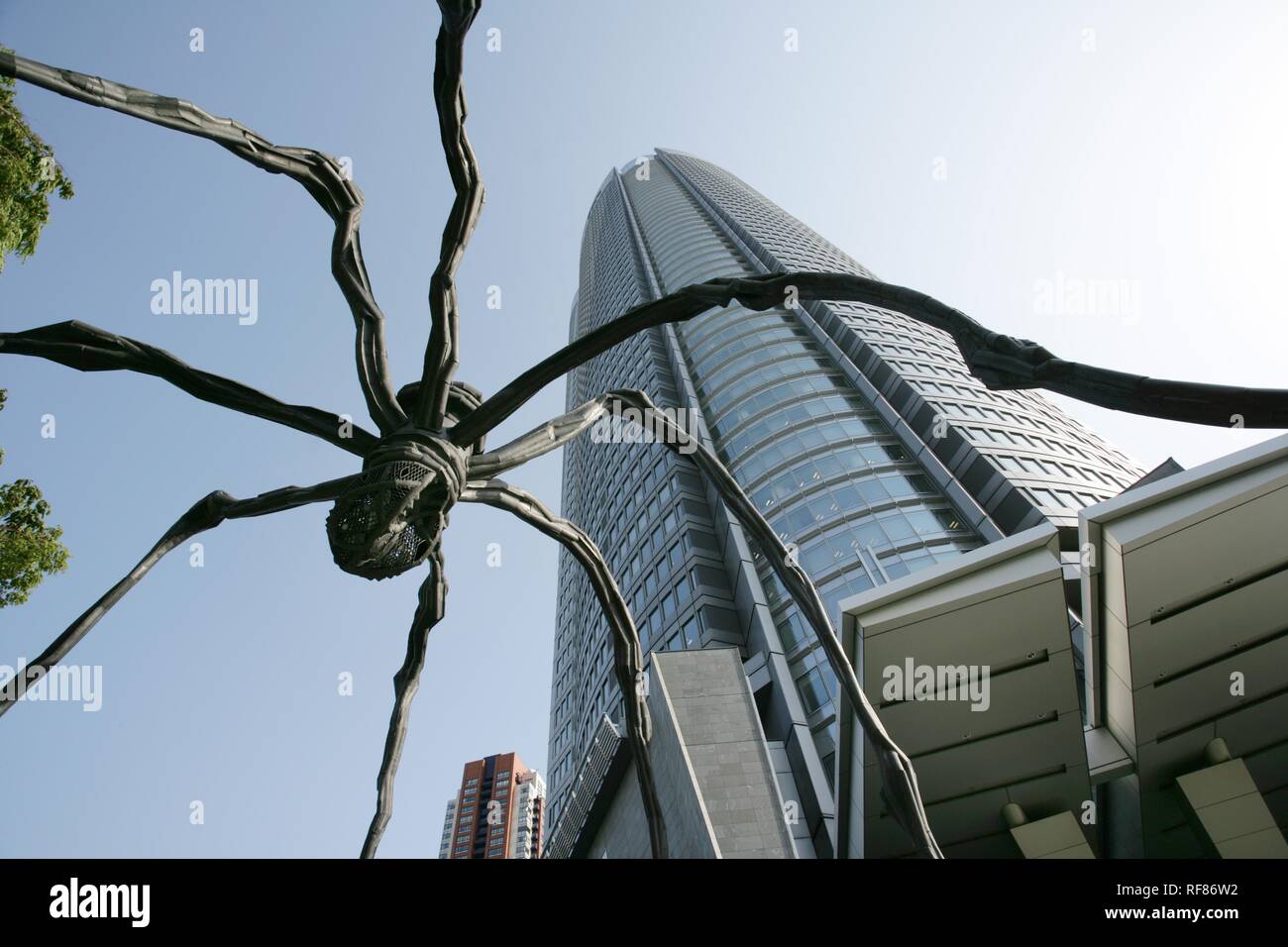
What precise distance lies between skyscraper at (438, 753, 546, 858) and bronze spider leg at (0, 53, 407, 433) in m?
62.7

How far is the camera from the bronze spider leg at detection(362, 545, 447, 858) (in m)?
4.16

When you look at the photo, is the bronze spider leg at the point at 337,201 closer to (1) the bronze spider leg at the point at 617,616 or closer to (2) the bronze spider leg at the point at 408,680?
(1) the bronze spider leg at the point at 617,616

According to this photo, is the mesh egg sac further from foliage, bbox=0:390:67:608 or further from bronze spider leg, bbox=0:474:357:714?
foliage, bbox=0:390:67:608

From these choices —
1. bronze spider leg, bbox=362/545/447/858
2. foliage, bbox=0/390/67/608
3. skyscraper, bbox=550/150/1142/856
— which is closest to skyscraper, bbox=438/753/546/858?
skyscraper, bbox=550/150/1142/856

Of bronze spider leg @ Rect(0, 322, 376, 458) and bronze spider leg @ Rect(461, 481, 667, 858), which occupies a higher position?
bronze spider leg @ Rect(0, 322, 376, 458)

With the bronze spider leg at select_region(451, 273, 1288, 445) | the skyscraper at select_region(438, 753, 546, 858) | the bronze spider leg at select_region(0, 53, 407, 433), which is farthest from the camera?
the skyscraper at select_region(438, 753, 546, 858)

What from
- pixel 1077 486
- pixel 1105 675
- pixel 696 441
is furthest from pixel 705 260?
pixel 696 441

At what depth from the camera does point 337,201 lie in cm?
411

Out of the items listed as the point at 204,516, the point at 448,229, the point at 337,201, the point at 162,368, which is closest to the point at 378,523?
the point at 204,516

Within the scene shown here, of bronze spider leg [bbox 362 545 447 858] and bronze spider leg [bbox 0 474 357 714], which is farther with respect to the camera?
bronze spider leg [bbox 362 545 447 858]

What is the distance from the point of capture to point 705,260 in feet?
194

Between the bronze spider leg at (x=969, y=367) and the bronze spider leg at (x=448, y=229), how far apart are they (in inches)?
8.6

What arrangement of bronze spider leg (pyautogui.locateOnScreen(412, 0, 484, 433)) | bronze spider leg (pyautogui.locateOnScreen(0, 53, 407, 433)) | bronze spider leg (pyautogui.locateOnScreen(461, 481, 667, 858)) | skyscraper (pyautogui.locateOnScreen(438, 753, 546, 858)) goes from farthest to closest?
skyscraper (pyautogui.locateOnScreen(438, 753, 546, 858)) → bronze spider leg (pyautogui.locateOnScreen(461, 481, 667, 858)) → bronze spider leg (pyautogui.locateOnScreen(412, 0, 484, 433)) → bronze spider leg (pyautogui.locateOnScreen(0, 53, 407, 433))

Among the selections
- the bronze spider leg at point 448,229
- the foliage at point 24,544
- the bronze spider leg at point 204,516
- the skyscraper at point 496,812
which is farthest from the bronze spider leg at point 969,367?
the skyscraper at point 496,812
